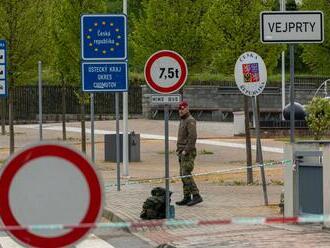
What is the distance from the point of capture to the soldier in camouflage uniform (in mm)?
13773

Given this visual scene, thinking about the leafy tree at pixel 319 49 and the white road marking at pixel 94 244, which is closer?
the white road marking at pixel 94 244

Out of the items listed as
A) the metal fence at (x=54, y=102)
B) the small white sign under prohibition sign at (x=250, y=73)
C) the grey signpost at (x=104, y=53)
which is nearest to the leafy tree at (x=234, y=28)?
the grey signpost at (x=104, y=53)

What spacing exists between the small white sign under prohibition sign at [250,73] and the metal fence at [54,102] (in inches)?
1310

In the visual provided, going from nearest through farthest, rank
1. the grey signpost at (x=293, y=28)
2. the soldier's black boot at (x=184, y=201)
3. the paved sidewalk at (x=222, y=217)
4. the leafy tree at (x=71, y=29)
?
1. the paved sidewalk at (x=222, y=217)
2. the grey signpost at (x=293, y=28)
3. the soldier's black boot at (x=184, y=201)
4. the leafy tree at (x=71, y=29)

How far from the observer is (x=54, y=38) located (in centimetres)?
2502

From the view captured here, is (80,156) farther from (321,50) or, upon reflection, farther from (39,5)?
(321,50)

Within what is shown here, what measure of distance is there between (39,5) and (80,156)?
1986cm

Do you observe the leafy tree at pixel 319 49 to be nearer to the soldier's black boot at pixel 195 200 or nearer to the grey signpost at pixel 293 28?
the soldier's black boot at pixel 195 200

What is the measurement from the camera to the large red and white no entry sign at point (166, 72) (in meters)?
12.0

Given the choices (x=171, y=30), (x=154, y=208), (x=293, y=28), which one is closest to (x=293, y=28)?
(x=293, y=28)

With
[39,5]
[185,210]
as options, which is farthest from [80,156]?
[39,5]

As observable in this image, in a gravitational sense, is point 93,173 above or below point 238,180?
above

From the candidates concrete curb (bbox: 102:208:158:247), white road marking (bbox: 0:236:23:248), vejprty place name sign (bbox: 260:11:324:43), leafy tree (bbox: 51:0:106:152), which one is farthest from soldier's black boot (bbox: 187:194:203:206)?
leafy tree (bbox: 51:0:106:152)

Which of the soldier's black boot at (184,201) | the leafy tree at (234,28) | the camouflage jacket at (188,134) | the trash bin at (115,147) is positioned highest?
the leafy tree at (234,28)
